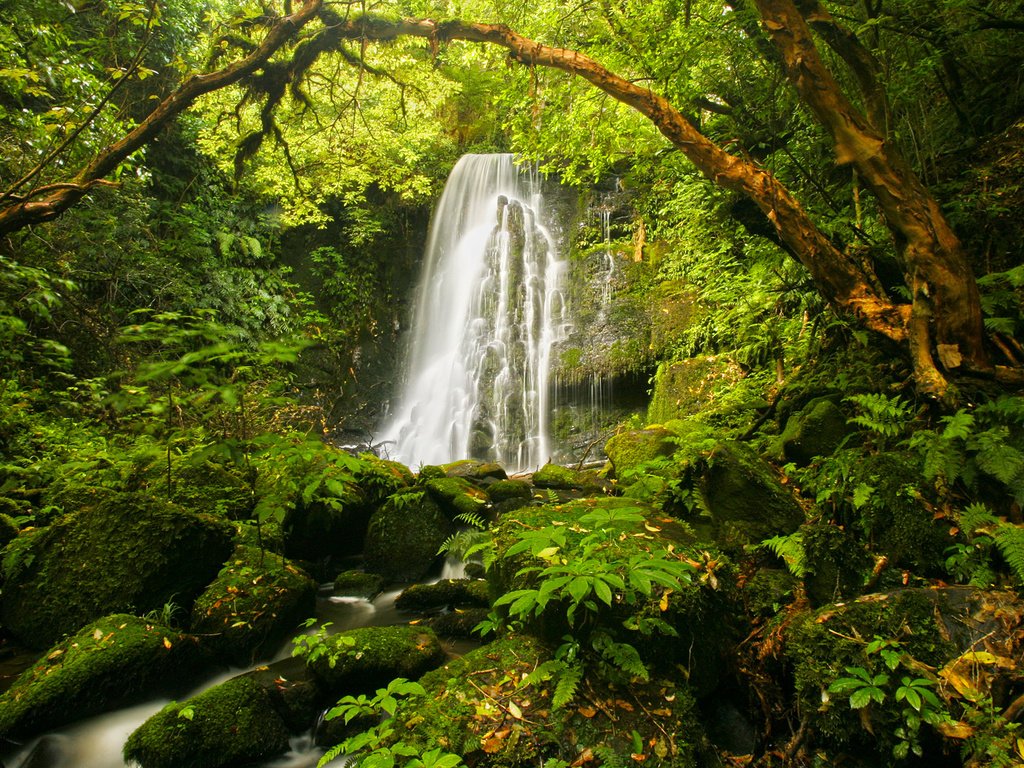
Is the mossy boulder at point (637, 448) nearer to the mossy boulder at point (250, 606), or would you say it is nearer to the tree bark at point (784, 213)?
the tree bark at point (784, 213)

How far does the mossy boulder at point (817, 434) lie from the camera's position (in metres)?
4.29

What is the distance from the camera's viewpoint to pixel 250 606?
389 cm

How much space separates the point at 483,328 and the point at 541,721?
12.2 m

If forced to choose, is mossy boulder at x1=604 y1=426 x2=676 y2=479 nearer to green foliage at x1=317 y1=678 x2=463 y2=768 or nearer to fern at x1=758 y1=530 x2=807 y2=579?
fern at x1=758 y1=530 x2=807 y2=579

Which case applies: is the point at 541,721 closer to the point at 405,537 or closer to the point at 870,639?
the point at 870,639

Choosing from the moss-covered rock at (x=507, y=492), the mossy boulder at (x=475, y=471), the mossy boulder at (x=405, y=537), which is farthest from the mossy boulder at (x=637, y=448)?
the mossy boulder at (x=405, y=537)

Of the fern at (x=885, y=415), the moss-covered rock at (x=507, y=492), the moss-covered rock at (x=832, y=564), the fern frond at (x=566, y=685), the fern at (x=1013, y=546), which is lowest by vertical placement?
the moss-covered rock at (x=507, y=492)

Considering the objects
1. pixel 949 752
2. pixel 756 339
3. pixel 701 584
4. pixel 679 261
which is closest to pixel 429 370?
pixel 679 261

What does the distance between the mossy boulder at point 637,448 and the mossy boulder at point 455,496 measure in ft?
6.00

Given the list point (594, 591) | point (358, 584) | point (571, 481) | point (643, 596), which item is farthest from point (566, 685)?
point (571, 481)

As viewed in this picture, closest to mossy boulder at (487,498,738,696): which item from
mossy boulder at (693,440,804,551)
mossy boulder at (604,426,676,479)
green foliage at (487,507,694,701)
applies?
green foliage at (487,507,694,701)

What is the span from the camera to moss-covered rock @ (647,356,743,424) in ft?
25.5

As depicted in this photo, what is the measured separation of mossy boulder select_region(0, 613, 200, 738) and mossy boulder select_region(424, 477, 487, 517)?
298 centimetres

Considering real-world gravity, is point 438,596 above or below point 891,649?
below
